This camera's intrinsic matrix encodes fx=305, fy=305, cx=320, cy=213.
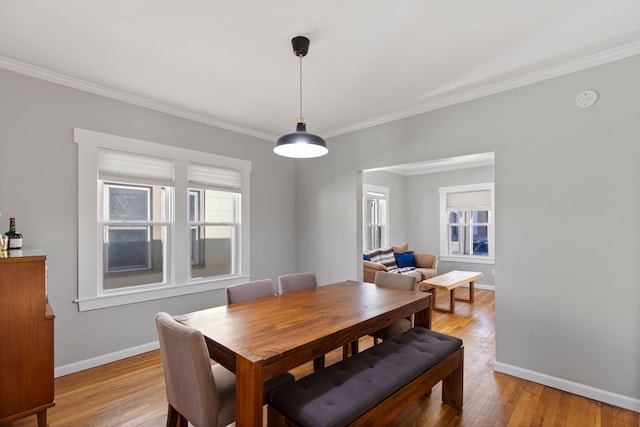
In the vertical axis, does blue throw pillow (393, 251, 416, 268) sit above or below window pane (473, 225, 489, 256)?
below

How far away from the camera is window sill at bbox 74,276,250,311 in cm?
283

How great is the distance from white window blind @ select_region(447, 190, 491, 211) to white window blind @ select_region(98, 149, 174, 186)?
573 centimetres

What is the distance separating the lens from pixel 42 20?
194 centimetres

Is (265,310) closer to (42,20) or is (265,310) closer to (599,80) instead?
(42,20)

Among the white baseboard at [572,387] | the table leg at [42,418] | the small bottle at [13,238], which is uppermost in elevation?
the small bottle at [13,238]

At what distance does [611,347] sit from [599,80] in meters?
2.05

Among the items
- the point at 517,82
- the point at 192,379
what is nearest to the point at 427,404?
the point at 192,379

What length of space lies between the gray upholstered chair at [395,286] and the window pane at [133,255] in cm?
239

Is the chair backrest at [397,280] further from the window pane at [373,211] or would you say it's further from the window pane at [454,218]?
the window pane at [454,218]

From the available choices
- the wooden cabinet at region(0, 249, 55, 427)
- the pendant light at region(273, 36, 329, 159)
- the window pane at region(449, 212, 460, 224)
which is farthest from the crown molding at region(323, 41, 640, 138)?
the window pane at region(449, 212, 460, 224)

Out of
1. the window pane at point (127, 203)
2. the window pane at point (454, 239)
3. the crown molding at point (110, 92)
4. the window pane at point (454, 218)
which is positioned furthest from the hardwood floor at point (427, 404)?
the window pane at point (454, 218)

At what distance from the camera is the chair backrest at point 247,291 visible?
244 centimetres

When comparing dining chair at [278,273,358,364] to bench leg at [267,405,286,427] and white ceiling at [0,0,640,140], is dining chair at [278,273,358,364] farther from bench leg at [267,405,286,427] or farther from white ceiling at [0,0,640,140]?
white ceiling at [0,0,640,140]

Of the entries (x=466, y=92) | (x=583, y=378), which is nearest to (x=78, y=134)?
(x=466, y=92)
